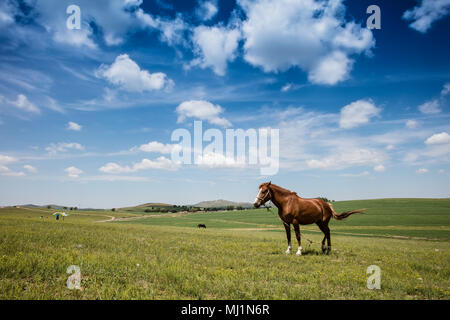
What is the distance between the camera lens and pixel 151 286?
566cm

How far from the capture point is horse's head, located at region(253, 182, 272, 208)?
33.8ft

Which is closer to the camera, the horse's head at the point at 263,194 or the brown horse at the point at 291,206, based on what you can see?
the horse's head at the point at 263,194

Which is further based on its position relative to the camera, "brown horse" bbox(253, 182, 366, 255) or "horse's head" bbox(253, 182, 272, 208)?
"brown horse" bbox(253, 182, 366, 255)

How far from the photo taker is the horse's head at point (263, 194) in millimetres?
10316

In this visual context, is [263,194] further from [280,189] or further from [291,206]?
[291,206]

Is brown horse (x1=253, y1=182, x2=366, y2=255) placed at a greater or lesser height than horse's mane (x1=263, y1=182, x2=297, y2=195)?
lesser

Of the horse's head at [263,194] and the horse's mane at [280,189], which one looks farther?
the horse's mane at [280,189]

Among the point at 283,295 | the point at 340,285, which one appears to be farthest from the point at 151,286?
the point at 340,285

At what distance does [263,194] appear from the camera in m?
10.5

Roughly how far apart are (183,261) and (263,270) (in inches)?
109

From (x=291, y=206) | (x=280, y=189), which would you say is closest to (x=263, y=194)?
(x=280, y=189)

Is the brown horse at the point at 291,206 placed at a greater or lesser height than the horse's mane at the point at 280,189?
lesser

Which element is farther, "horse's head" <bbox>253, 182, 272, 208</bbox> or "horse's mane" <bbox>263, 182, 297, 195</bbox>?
"horse's mane" <bbox>263, 182, 297, 195</bbox>

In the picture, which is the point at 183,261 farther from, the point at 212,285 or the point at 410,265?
the point at 410,265
